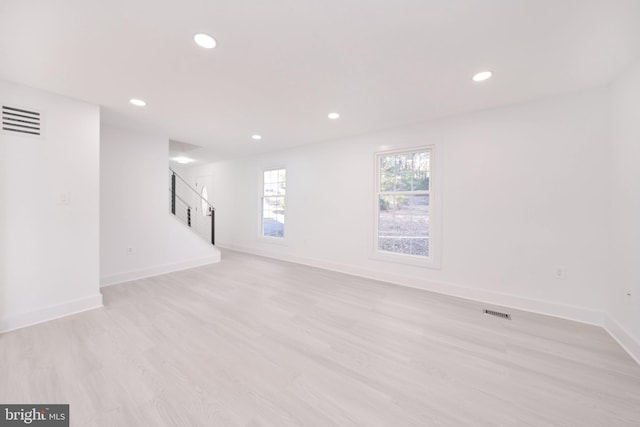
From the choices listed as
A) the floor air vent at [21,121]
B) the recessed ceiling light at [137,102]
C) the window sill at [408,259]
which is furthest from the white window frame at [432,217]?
the floor air vent at [21,121]

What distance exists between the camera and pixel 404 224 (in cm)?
372

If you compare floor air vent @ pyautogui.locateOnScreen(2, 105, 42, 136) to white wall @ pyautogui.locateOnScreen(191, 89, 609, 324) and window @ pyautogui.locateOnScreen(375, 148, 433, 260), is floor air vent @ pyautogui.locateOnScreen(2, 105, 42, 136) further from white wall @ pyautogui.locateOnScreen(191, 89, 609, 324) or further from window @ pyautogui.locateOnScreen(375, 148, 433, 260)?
window @ pyautogui.locateOnScreen(375, 148, 433, 260)

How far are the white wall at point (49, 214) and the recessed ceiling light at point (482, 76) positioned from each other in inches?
165

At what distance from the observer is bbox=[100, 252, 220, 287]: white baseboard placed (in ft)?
11.7

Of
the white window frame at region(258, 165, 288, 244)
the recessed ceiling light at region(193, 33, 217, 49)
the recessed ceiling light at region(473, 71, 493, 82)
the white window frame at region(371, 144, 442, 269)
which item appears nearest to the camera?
the recessed ceiling light at region(193, 33, 217, 49)

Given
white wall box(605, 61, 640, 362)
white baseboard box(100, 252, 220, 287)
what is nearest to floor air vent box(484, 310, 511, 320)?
white wall box(605, 61, 640, 362)

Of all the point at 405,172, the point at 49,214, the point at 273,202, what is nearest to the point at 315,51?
the point at 405,172

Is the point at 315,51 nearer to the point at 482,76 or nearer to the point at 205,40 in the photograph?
the point at 205,40

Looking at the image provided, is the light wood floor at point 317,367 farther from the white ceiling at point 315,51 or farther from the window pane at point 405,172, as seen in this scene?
the white ceiling at point 315,51

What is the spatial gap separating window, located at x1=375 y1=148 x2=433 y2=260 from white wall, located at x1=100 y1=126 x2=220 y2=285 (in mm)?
3701

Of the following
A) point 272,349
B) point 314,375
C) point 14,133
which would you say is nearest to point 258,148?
point 14,133

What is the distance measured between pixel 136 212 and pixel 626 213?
19.9 feet

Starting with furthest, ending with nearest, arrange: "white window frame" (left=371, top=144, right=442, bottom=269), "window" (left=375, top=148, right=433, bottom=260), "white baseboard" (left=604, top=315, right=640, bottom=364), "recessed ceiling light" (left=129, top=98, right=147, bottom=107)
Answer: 1. "window" (left=375, top=148, right=433, bottom=260)
2. "white window frame" (left=371, top=144, right=442, bottom=269)
3. "recessed ceiling light" (left=129, top=98, right=147, bottom=107)
4. "white baseboard" (left=604, top=315, right=640, bottom=364)

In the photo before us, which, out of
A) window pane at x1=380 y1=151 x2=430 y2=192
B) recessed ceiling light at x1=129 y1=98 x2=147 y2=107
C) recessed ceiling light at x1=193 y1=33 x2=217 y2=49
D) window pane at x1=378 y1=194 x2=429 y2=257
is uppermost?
recessed ceiling light at x1=129 y1=98 x2=147 y2=107
